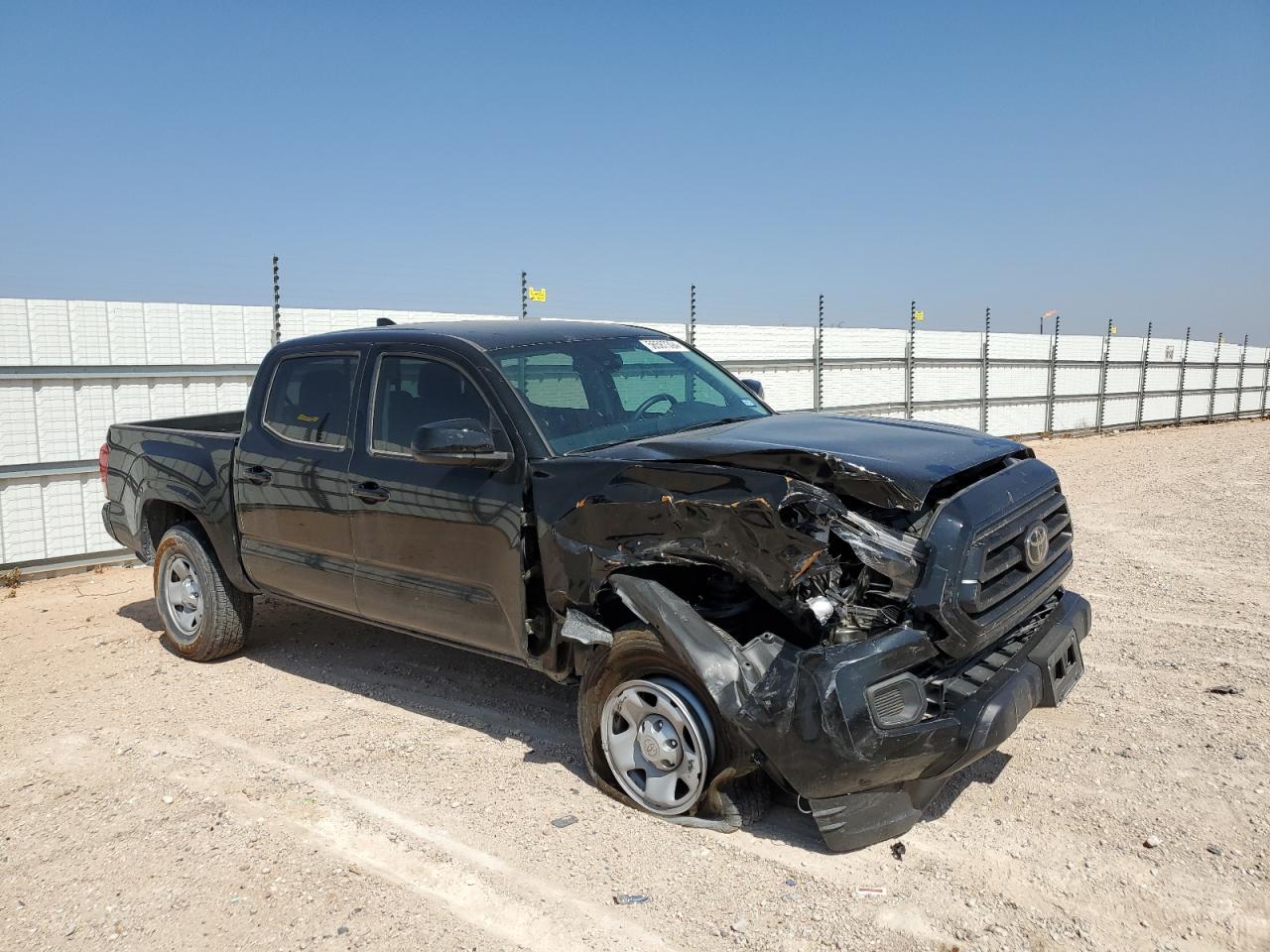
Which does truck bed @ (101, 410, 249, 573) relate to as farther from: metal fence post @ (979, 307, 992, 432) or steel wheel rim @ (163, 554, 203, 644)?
metal fence post @ (979, 307, 992, 432)

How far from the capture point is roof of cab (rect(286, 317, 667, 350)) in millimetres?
4752

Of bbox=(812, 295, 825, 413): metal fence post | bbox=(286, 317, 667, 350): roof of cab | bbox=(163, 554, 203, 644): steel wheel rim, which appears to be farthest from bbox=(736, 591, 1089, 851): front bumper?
bbox=(812, 295, 825, 413): metal fence post

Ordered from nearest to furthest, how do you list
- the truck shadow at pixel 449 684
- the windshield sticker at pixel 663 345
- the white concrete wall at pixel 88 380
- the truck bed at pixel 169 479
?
the truck shadow at pixel 449 684
the windshield sticker at pixel 663 345
the truck bed at pixel 169 479
the white concrete wall at pixel 88 380

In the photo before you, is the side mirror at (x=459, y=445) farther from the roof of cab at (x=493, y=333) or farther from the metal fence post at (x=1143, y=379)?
the metal fence post at (x=1143, y=379)

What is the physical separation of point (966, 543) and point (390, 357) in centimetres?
299

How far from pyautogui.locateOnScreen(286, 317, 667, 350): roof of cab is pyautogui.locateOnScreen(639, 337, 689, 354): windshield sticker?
4 cm

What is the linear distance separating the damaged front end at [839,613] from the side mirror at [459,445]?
62 centimetres

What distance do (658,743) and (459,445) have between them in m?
1.47

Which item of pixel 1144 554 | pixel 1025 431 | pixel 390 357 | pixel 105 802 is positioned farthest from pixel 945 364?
pixel 105 802

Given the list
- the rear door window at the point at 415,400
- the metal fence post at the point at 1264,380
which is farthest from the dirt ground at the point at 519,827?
the metal fence post at the point at 1264,380

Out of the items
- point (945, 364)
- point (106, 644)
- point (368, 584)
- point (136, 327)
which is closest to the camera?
point (368, 584)

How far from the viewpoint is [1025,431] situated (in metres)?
21.4

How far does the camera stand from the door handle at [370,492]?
472 centimetres

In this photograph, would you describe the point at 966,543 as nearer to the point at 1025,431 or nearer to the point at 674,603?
the point at 674,603
